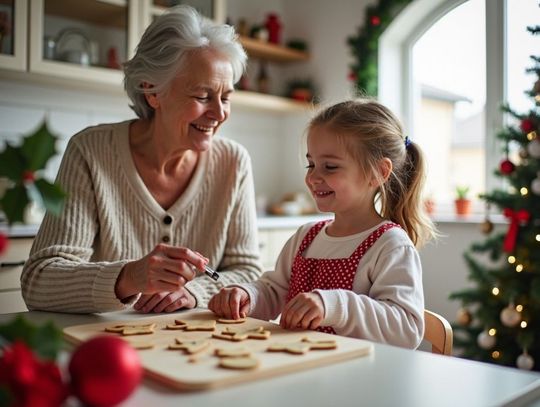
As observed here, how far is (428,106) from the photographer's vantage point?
3.79 m

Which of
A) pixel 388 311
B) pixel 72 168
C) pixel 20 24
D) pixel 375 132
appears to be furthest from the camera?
pixel 20 24

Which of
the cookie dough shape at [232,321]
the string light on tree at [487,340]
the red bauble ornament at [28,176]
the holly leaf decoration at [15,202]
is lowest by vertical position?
the string light on tree at [487,340]

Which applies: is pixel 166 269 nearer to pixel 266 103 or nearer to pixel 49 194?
pixel 49 194

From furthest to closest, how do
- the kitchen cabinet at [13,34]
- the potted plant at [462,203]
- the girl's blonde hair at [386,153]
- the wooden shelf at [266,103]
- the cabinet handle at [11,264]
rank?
the wooden shelf at [266,103] < the potted plant at [462,203] < the kitchen cabinet at [13,34] < the cabinet handle at [11,264] < the girl's blonde hair at [386,153]

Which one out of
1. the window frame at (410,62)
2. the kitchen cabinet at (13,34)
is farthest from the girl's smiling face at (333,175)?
the window frame at (410,62)

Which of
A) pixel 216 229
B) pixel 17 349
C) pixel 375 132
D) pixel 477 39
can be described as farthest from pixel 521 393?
pixel 477 39

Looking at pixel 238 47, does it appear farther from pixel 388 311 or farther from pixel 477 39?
pixel 477 39

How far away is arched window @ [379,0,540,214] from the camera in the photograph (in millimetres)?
3279

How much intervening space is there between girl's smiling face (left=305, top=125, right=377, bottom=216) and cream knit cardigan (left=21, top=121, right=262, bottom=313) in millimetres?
333

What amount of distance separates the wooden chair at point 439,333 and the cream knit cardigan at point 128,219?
48cm

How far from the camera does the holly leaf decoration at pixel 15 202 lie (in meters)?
0.49

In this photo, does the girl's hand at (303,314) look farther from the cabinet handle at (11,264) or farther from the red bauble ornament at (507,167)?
the red bauble ornament at (507,167)

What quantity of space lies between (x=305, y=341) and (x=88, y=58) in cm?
242

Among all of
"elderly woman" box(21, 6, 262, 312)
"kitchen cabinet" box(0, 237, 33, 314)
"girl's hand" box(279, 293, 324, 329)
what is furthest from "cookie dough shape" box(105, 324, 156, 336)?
"kitchen cabinet" box(0, 237, 33, 314)
